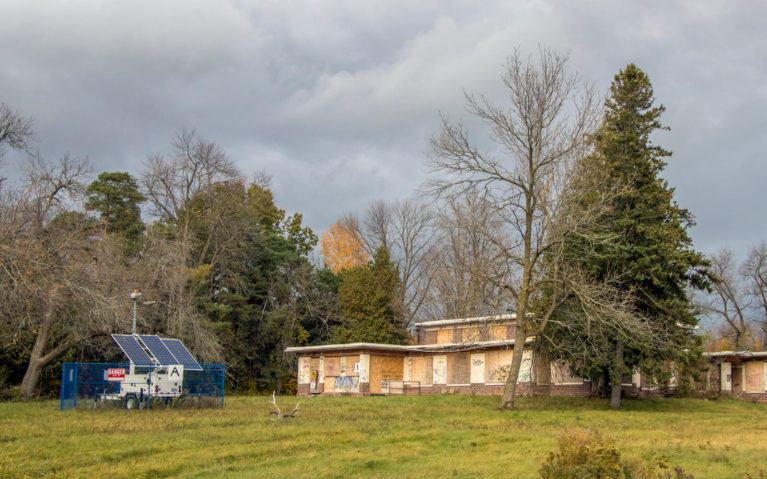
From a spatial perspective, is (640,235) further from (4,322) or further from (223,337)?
(223,337)

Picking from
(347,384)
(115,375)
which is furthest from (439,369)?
(115,375)

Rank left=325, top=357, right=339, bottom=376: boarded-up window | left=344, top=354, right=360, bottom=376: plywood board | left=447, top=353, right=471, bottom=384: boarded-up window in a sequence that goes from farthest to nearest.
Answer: left=325, top=357, right=339, bottom=376: boarded-up window, left=344, top=354, right=360, bottom=376: plywood board, left=447, top=353, right=471, bottom=384: boarded-up window

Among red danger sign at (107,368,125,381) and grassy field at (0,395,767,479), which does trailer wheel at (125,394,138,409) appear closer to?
red danger sign at (107,368,125,381)

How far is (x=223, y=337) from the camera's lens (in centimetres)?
4756

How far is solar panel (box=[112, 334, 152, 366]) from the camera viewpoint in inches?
952

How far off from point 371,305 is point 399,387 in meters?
9.20

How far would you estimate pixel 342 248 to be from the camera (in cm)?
6425

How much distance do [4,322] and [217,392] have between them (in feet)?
26.0

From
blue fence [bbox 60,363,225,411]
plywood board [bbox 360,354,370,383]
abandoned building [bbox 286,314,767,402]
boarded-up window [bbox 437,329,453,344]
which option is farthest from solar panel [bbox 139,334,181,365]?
boarded-up window [bbox 437,329,453,344]

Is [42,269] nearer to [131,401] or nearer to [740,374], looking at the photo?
[131,401]

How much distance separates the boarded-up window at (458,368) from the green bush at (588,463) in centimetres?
2933

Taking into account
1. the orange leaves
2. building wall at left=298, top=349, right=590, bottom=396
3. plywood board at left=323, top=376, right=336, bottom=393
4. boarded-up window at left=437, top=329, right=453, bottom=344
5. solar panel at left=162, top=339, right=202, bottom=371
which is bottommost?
plywood board at left=323, top=376, right=336, bottom=393

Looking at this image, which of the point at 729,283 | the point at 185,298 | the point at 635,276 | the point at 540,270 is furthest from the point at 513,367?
the point at 729,283

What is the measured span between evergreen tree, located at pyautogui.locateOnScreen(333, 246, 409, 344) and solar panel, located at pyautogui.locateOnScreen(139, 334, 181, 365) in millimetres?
23105
